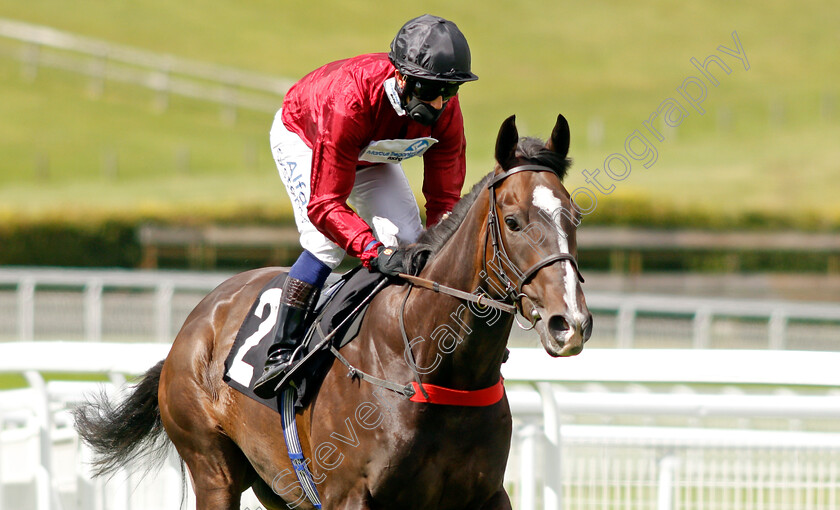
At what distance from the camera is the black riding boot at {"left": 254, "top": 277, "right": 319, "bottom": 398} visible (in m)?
3.27

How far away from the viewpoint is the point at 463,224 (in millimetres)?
2912

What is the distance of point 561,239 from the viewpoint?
254 cm

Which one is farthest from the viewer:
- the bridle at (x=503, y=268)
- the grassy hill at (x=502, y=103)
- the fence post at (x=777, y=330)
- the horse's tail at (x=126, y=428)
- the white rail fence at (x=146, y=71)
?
the white rail fence at (x=146, y=71)

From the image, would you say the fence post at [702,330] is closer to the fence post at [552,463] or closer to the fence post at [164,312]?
the fence post at [164,312]

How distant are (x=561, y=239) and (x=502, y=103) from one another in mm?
40633

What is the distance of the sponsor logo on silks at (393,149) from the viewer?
10.7 feet

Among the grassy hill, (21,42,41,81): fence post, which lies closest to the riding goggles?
the grassy hill

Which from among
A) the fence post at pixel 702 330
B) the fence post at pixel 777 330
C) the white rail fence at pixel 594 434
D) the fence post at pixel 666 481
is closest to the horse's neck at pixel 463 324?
the white rail fence at pixel 594 434

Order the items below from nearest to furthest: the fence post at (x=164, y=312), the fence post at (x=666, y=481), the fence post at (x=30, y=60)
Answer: the fence post at (x=666, y=481) → the fence post at (x=164, y=312) → the fence post at (x=30, y=60)

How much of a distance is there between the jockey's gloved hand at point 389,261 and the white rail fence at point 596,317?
282 inches

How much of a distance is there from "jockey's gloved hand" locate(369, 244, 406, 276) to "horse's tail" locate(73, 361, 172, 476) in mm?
1527

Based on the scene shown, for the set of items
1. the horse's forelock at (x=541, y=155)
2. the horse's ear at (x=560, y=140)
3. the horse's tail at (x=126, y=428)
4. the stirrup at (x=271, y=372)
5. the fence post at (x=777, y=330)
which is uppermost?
the horse's ear at (x=560, y=140)

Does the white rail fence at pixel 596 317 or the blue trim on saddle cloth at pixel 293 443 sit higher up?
the blue trim on saddle cloth at pixel 293 443

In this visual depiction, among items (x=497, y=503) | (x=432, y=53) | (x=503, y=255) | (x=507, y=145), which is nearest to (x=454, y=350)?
(x=503, y=255)
